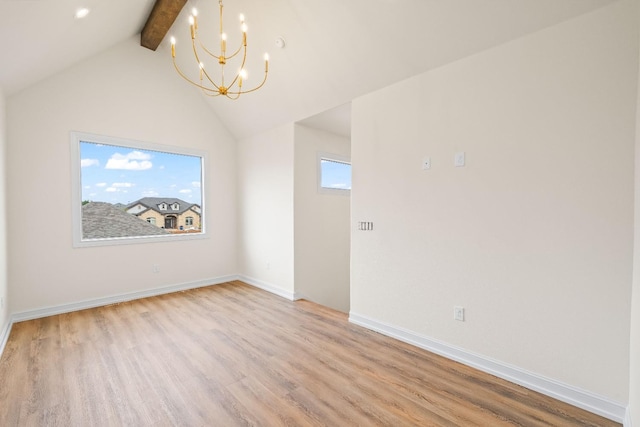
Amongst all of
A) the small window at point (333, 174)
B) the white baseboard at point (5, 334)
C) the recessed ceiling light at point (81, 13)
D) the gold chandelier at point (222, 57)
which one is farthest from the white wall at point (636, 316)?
the white baseboard at point (5, 334)

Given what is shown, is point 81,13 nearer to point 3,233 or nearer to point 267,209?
point 3,233

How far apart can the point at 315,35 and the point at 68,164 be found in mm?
3399

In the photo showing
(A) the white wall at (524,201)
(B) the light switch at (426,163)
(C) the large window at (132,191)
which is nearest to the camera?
(A) the white wall at (524,201)

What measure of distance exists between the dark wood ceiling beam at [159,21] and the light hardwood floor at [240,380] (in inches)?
142

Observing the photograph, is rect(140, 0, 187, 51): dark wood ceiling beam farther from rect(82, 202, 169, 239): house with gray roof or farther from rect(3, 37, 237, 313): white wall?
rect(82, 202, 169, 239): house with gray roof

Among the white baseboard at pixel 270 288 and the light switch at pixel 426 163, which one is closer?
the light switch at pixel 426 163

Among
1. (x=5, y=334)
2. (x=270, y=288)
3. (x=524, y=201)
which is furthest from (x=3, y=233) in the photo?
(x=524, y=201)

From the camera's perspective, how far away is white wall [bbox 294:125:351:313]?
4.23 m

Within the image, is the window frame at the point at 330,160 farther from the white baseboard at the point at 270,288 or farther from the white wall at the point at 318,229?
the white baseboard at the point at 270,288

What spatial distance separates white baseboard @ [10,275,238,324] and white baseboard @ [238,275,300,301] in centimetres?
42

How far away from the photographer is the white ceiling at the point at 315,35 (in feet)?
6.83

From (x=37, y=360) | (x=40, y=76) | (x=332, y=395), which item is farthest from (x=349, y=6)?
(x=37, y=360)

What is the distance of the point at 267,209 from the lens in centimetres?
459

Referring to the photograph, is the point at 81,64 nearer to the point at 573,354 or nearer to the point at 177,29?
the point at 177,29
